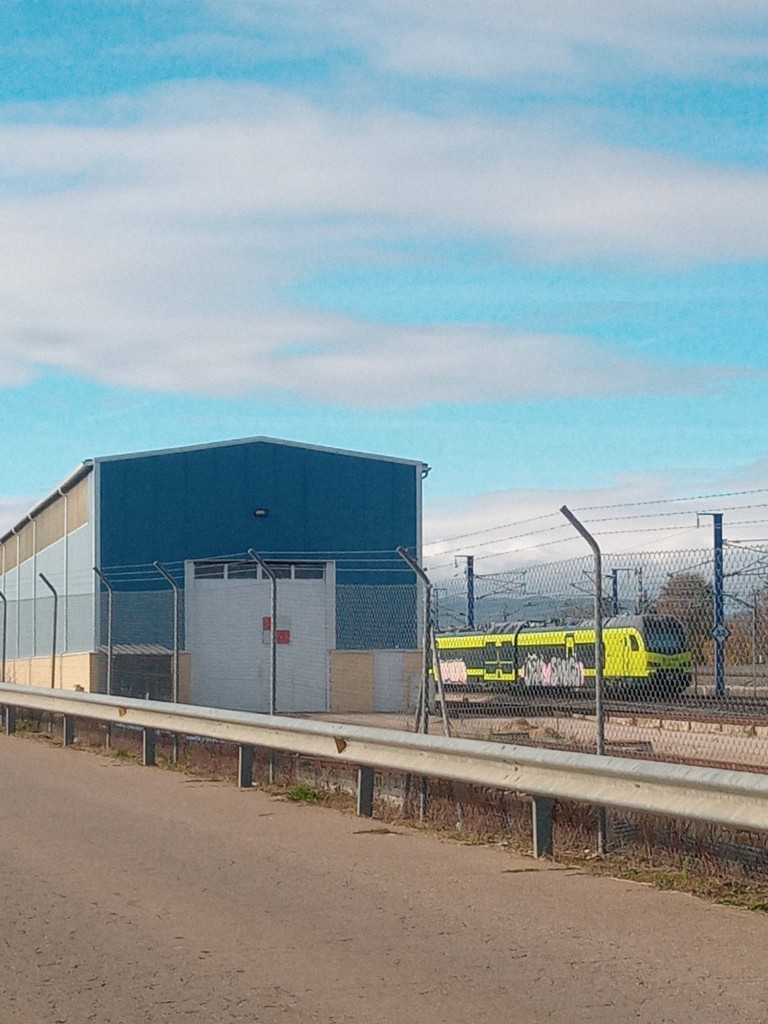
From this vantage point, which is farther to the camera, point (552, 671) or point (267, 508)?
point (552, 671)

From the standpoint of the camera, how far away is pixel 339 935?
7.49 metres

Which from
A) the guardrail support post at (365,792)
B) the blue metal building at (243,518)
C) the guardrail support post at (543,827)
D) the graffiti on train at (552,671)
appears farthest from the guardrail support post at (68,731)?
the graffiti on train at (552,671)

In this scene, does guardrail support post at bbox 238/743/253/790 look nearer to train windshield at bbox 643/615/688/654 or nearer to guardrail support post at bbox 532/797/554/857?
train windshield at bbox 643/615/688/654

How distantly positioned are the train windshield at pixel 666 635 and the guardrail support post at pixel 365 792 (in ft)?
11.5

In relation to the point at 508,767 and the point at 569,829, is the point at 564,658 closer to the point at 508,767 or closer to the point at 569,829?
the point at 569,829

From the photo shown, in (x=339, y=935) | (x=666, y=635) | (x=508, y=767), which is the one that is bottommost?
(x=339, y=935)

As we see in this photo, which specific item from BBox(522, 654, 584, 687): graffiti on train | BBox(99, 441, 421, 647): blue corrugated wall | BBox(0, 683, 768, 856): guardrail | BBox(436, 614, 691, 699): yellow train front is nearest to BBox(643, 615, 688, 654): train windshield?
BBox(436, 614, 691, 699): yellow train front

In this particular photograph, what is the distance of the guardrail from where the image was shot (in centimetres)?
820

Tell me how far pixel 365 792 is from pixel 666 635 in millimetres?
5984

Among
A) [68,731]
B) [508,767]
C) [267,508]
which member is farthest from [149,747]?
[267,508]

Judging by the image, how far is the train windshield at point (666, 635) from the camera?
14.7 m

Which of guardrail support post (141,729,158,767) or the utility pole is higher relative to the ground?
the utility pole

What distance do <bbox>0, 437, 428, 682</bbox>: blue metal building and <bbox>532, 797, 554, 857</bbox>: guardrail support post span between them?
844 inches

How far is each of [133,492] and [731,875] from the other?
25132 mm
